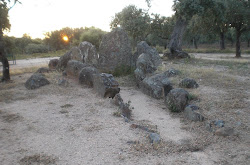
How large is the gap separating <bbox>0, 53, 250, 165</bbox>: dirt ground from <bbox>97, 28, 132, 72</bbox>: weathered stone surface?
13.0 ft

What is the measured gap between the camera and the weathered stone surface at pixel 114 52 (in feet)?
44.4

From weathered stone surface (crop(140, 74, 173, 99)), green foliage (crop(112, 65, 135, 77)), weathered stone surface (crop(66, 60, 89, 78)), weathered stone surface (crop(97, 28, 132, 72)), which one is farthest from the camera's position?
weathered stone surface (crop(97, 28, 132, 72))

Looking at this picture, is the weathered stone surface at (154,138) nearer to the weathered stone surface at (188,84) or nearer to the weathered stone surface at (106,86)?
the weathered stone surface at (106,86)

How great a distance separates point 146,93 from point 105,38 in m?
5.23

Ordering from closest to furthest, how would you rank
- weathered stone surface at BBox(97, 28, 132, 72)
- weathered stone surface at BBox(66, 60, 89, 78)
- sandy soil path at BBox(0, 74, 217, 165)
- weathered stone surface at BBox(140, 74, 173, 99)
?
sandy soil path at BBox(0, 74, 217, 165), weathered stone surface at BBox(140, 74, 173, 99), weathered stone surface at BBox(66, 60, 89, 78), weathered stone surface at BBox(97, 28, 132, 72)

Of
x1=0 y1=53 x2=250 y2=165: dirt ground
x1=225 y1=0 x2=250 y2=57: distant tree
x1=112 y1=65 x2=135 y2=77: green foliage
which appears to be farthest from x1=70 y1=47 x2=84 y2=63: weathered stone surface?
x1=225 y1=0 x2=250 y2=57: distant tree

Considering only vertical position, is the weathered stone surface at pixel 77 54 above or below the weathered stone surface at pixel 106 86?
above

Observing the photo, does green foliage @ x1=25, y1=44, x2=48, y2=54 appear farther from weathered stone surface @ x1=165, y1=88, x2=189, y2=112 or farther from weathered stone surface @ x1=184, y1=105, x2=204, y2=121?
weathered stone surface @ x1=184, y1=105, x2=204, y2=121

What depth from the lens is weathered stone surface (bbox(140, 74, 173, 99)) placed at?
30.2 ft

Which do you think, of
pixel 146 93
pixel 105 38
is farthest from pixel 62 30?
pixel 146 93

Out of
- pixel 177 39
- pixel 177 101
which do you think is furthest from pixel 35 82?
pixel 177 39

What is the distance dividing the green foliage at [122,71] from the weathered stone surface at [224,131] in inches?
313

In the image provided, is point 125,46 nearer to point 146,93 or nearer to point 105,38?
point 105,38

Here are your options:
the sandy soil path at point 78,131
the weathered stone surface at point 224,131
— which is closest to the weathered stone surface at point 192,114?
the sandy soil path at point 78,131
